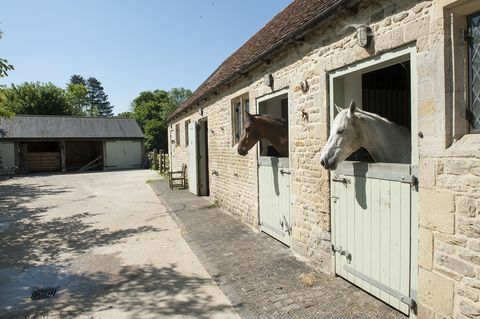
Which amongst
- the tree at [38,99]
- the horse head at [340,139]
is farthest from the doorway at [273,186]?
the tree at [38,99]

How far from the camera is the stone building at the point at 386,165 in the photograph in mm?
2805

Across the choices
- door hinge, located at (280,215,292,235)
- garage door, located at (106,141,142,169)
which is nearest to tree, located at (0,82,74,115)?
garage door, located at (106,141,142,169)

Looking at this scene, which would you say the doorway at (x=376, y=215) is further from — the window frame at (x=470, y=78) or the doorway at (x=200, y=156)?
the doorway at (x=200, y=156)

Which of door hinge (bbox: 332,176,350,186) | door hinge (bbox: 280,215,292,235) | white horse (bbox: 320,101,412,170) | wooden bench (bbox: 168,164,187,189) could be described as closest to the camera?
white horse (bbox: 320,101,412,170)

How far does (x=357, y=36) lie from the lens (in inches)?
151

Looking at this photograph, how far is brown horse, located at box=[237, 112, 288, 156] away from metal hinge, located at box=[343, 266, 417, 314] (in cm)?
275

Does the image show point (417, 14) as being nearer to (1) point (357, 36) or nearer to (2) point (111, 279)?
(1) point (357, 36)

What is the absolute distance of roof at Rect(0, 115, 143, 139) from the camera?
26.1 m

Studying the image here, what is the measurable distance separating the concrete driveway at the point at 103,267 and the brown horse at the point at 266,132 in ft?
7.88

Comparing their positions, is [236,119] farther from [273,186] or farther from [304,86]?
Answer: [304,86]

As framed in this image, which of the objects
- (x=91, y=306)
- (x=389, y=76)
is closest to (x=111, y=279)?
(x=91, y=306)

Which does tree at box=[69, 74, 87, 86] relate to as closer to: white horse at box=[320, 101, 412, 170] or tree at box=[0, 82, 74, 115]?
tree at box=[0, 82, 74, 115]

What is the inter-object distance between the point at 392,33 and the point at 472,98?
42.6 inches

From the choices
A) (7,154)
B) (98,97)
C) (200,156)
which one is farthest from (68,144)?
(98,97)
